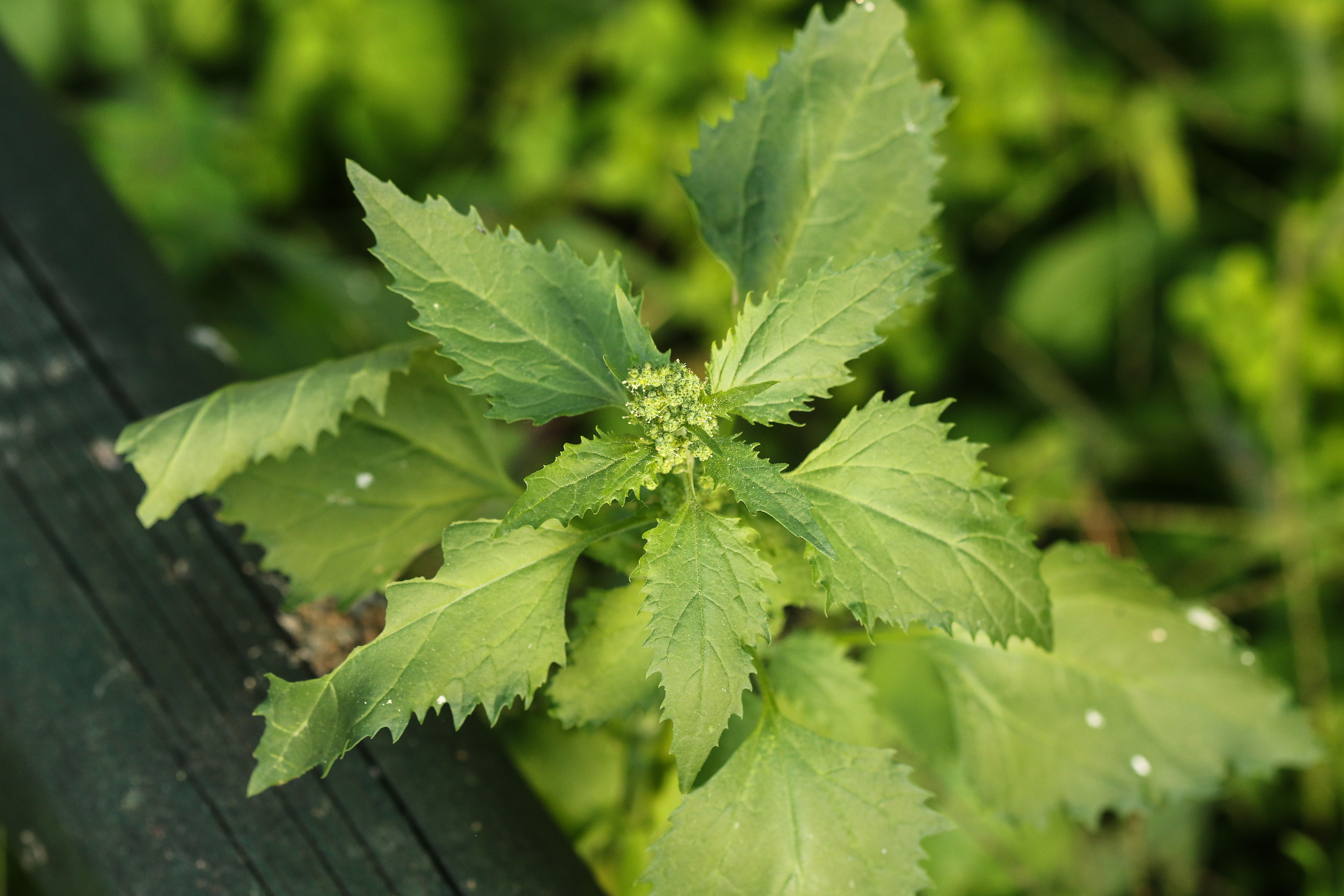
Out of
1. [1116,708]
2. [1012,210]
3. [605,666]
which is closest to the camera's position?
[605,666]

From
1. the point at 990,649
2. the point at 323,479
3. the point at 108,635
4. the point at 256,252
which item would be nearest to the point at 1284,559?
the point at 990,649

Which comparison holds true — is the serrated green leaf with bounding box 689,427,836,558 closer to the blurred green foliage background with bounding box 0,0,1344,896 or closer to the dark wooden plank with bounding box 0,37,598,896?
the dark wooden plank with bounding box 0,37,598,896

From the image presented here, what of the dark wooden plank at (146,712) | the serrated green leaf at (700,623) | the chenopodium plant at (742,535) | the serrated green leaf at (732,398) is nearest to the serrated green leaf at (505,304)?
the chenopodium plant at (742,535)

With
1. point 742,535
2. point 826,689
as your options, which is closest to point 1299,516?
point 826,689

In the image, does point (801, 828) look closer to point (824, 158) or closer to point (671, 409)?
point (671, 409)

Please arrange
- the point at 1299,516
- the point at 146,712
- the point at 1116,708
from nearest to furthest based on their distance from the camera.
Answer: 1. the point at 146,712
2. the point at 1116,708
3. the point at 1299,516

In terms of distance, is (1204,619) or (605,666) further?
(1204,619)
